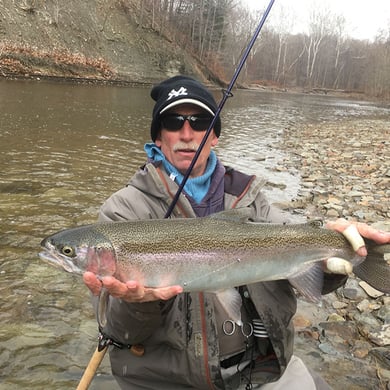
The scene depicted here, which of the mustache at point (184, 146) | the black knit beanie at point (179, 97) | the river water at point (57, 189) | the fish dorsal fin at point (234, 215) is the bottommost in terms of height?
the river water at point (57, 189)

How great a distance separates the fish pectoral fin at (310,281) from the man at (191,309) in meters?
0.10

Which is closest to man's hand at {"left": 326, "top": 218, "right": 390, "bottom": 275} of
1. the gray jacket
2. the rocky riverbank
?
the gray jacket

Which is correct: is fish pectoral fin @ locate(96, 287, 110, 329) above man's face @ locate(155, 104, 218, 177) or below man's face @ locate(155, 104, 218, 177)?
below

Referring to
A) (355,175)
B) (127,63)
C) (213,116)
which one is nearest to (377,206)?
(355,175)

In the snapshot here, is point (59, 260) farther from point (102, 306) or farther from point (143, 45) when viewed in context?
point (143, 45)

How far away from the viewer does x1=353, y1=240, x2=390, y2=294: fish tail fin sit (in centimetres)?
245

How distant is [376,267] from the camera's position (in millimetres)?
2465

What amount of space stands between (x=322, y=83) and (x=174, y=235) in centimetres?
8717

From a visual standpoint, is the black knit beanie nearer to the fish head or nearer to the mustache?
the mustache

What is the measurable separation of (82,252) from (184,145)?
1.17m

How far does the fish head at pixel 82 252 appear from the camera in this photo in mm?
2107

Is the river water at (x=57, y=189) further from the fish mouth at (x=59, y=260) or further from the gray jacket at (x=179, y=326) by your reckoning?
the fish mouth at (x=59, y=260)

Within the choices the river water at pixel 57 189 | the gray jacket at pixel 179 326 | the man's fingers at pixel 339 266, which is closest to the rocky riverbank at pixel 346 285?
the river water at pixel 57 189

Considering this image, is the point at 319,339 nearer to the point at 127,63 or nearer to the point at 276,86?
the point at 127,63
